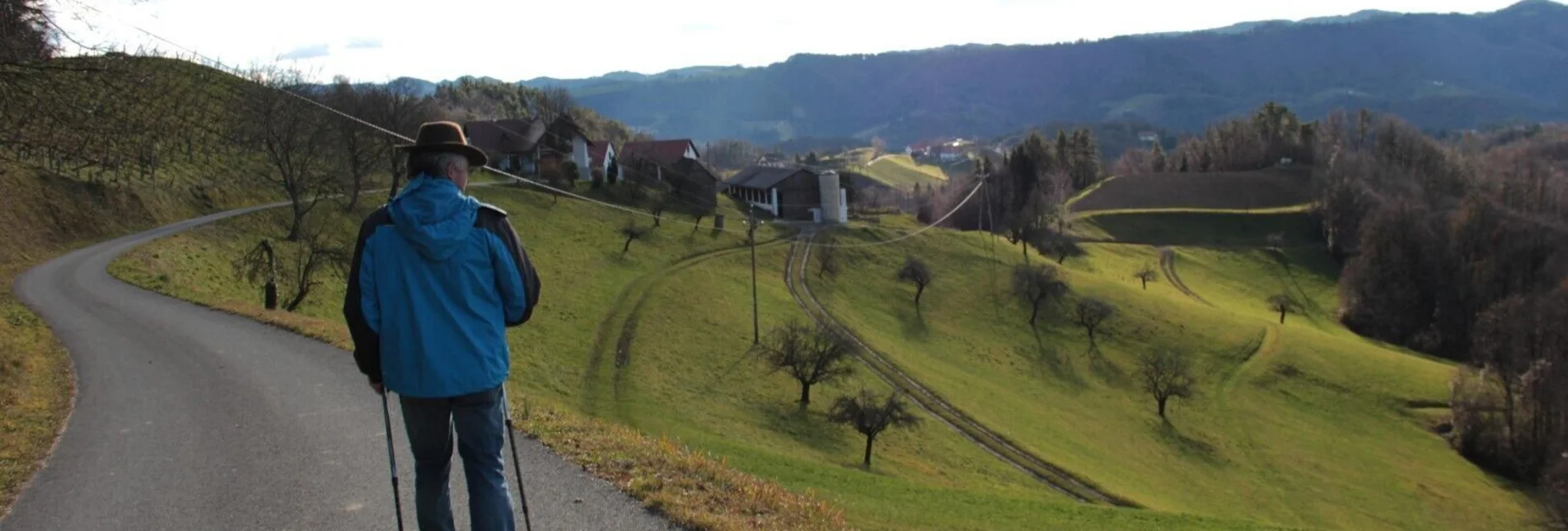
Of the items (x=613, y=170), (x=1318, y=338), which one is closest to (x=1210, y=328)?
(x=1318, y=338)

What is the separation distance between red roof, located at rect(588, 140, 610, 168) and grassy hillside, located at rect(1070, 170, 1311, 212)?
66673 millimetres

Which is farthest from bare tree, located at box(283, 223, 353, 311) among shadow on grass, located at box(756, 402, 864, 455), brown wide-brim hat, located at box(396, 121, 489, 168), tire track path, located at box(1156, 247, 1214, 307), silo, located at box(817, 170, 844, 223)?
tire track path, located at box(1156, 247, 1214, 307)

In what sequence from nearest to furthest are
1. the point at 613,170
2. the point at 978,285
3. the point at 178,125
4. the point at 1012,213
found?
the point at 178,125 → the point at 978,285 → the point at 613,170 → the point at 1012,213

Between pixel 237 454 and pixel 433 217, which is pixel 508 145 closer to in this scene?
pixel 237 454

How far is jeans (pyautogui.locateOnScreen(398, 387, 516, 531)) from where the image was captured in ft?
18.8

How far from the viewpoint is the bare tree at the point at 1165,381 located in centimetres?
4962

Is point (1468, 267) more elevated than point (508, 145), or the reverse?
point (508, 145)

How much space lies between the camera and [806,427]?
120ft

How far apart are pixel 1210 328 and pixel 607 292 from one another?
43.5m

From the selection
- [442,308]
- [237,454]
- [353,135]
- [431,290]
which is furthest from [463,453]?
[353,135]

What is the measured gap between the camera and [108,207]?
45219 millimetres

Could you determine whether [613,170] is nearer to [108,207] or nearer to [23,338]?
[108,207]

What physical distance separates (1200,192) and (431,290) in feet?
450

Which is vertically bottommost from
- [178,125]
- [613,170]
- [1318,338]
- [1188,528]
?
[1318,338]
